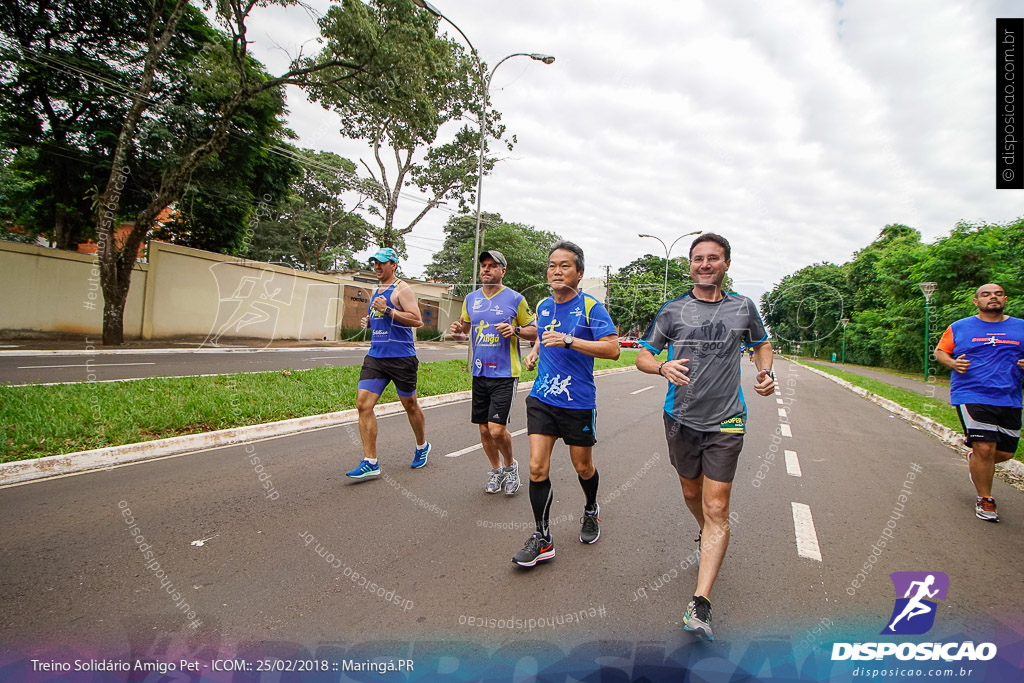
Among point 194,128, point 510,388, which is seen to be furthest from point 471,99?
point 510,388

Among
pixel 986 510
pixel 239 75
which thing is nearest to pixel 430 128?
pixel 239 75

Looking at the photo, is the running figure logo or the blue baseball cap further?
the blue baseball cap

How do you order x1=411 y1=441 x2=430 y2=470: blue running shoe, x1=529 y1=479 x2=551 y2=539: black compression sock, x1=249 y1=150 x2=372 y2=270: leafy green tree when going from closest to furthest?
1. x1=529 y1=479 x2=551 y2=539: black compression sock
2. x1=411 y1=441 x2=430 y2=470: blue running shoe
3. x1=249 y1=150 x2=372 y2=270: leafy green tree

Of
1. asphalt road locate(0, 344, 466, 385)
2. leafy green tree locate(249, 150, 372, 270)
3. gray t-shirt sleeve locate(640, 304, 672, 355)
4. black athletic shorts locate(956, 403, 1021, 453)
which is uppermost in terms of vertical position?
leafy green tree locate(249, 150, 372, 270)

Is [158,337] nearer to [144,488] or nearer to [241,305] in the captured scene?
[241,305]

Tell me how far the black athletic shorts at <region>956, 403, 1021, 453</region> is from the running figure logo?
5.46 feet

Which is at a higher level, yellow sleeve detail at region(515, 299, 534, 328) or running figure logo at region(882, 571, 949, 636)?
yellow sleeve detail at region(515, 299, 534, 328)

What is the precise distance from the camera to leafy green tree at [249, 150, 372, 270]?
29203 mm

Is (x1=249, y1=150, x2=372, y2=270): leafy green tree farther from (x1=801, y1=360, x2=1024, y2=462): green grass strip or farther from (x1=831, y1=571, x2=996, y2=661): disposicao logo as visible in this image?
(x1=831, y1=571, x2=996, y2=661): disposicao logo

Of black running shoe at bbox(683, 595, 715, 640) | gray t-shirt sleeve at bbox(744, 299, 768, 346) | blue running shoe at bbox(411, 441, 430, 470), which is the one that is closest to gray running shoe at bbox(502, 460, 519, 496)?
blue running shoe at bbox(411, 441, 430, 470)

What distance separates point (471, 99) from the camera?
2125 cm

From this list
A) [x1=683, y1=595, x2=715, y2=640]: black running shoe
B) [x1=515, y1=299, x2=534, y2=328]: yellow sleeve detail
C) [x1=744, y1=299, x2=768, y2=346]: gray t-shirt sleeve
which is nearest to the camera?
[x1=683, y1=595, x2=715, y2=640]: black running shoe

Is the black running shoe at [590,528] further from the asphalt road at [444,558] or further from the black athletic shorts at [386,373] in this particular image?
the black athletic shorts at [386,373]

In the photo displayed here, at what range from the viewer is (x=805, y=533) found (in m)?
3.70
